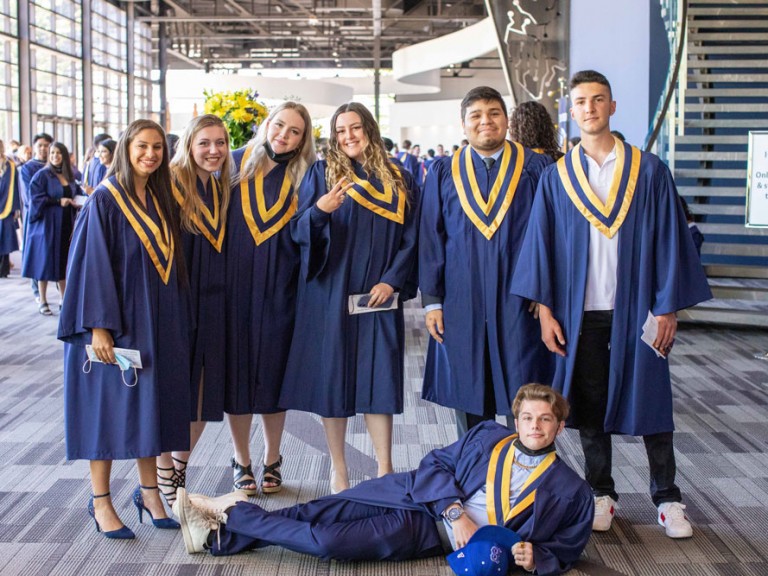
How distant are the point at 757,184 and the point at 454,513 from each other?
192 inches

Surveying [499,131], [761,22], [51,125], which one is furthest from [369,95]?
[499,131]

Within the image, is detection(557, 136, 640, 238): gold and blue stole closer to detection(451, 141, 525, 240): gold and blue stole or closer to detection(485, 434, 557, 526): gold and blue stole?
detection(451, 141, 525, 240): gold and blue stole

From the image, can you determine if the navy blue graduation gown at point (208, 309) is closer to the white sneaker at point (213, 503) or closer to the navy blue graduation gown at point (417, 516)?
the white sneaker at point (213, 503)

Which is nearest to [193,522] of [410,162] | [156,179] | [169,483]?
[169,483]

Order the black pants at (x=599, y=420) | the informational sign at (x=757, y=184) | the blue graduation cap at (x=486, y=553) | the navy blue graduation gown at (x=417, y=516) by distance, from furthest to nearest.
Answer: the informational sign at (x=757, y=184)
the black pants at (x=599, y=420)
the navy blue graduation gown at (x=417, y=516)
the blue graduation cap at (x=486, y=553)

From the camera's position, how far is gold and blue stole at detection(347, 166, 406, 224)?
3.45 meters

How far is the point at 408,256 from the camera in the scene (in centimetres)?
352

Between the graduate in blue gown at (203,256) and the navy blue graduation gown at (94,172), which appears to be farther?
the navy blue graduation gown at (94,172)

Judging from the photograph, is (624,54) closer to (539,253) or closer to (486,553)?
(539,253)

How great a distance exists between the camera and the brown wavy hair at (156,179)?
3.11 meters

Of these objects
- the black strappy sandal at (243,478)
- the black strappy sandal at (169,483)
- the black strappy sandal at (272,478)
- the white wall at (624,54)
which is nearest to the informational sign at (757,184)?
the white wall at (624,54)

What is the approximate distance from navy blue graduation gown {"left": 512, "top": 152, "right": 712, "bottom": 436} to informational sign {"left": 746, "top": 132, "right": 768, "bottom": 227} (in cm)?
404

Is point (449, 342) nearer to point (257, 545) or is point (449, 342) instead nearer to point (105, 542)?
point (257, 545)

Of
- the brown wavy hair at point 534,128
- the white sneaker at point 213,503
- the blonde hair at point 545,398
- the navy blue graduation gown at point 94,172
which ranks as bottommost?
the white sneaker at point 213,503
